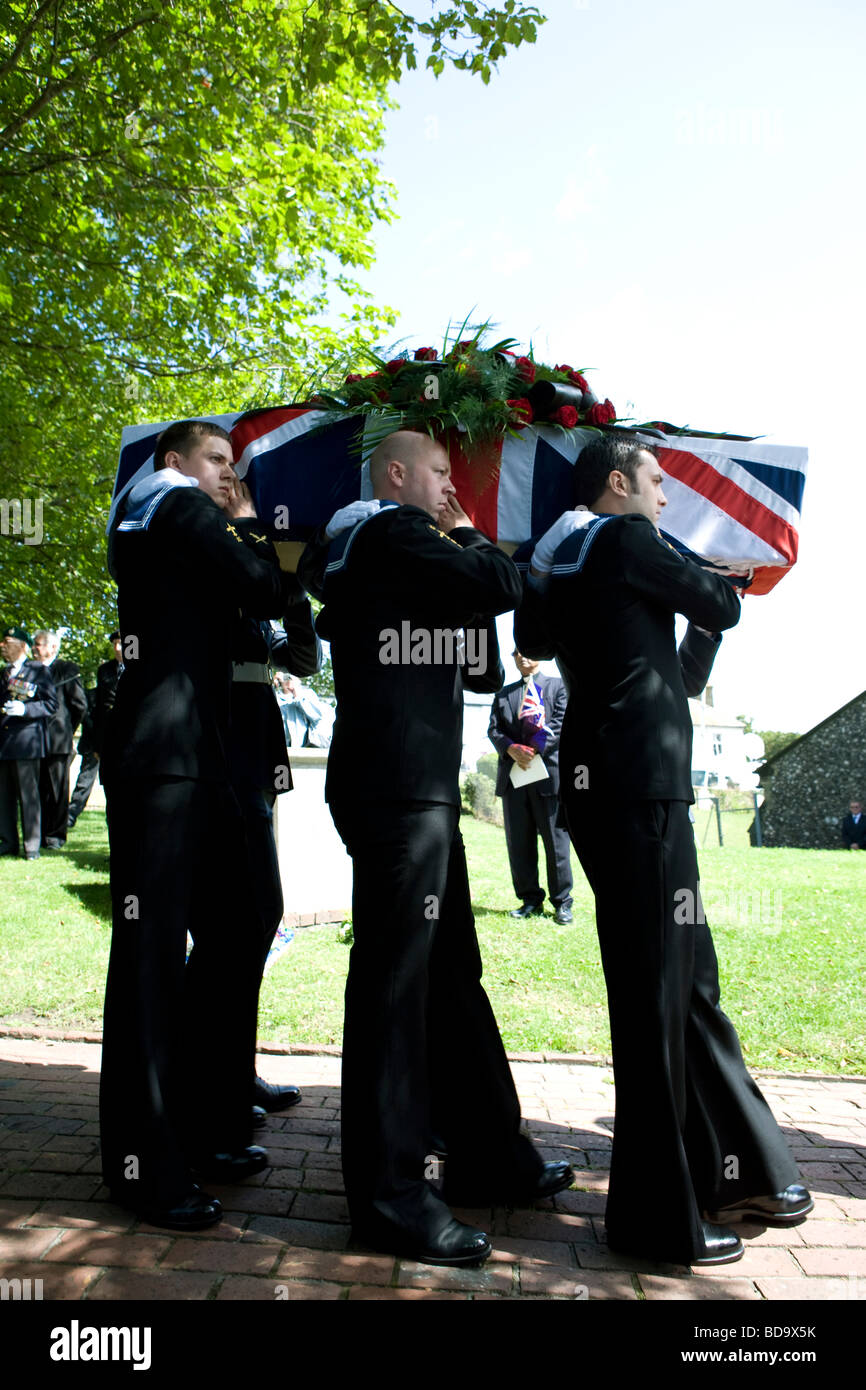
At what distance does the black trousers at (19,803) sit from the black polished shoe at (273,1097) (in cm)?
797

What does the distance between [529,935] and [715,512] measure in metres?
4.79

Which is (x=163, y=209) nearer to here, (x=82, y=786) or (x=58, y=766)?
(x=58, y=766)

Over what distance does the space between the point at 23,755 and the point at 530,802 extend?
6.06 m

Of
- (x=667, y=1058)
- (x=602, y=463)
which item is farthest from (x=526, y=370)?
(x=667, y=1058)

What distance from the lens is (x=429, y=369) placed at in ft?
12.6

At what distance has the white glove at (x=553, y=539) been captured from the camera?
3.48 metres

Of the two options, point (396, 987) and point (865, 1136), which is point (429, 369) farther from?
point (865, 1136)

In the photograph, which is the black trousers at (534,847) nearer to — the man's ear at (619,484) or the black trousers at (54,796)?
the man's ear at (619,484)

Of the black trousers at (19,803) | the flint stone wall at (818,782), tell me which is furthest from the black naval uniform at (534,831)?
the flint stone wall at (818,782)

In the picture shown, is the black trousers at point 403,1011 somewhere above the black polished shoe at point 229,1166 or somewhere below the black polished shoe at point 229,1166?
above

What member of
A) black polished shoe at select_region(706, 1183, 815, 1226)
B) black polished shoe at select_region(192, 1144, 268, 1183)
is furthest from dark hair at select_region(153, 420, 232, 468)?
black polished shoe at select_region(706, 1183, 815, 1226)

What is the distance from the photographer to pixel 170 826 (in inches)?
128

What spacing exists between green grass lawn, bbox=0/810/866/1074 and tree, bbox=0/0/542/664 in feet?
12.7
